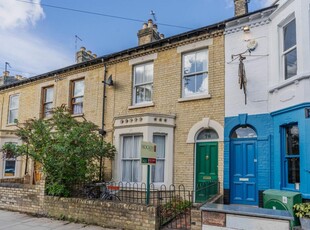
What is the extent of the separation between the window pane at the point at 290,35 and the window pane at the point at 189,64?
330 cm

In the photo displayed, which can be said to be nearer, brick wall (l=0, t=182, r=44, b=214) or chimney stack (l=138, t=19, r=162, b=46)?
brick wall (l=0, t=182, r=44, b=214)

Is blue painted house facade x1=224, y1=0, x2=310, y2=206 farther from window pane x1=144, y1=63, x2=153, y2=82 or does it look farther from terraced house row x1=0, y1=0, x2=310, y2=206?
window pane x1=144, y1=63, x2=153, y2=82

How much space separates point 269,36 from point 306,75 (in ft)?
7.48

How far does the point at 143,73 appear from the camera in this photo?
1227 cm

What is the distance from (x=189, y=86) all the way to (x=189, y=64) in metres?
0.85

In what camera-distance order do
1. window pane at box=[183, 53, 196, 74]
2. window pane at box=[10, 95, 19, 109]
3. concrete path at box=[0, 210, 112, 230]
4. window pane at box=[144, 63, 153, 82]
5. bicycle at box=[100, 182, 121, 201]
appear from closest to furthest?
1. concrete path at box=[0, 210, 112, 230]
2. bicycle at box=[100, 182, 121, 201]
3. window pane at box=[183, 53, 196, 74]
4. window pane at box=[144, 63, 153, 82]
5. window pane at box=[10, 95, 19, 109]

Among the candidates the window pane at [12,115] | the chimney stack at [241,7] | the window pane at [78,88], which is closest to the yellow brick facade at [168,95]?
the window pane at [78,88]

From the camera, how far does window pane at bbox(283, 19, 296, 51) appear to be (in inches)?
332

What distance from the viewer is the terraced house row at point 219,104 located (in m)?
8.20

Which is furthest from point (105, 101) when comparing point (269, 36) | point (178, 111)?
point (269, 36)

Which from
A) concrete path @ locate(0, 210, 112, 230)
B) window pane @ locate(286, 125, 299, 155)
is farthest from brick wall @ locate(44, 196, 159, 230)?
window pane @ locate(286, 125, 299, 155)

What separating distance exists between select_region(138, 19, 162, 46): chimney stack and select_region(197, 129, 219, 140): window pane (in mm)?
5170

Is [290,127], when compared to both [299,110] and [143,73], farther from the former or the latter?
[143,73]

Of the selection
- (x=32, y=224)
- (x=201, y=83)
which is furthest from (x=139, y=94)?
(x=32, y=224)
